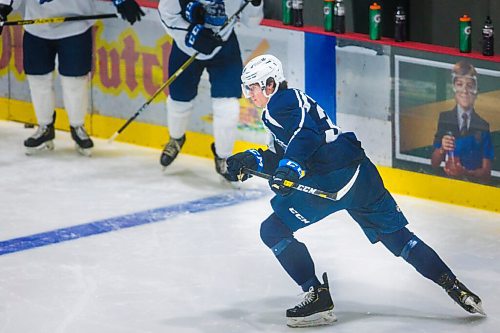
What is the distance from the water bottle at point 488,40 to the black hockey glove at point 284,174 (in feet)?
6.85

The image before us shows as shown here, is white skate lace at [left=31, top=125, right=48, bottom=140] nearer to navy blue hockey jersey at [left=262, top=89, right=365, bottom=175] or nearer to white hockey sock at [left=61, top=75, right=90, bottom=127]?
white hockey sock at [left=61, top=75, right=90, bottom=127]

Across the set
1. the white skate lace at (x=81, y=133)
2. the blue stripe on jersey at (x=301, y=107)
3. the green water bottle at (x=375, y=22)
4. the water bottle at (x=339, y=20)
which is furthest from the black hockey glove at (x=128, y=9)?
the blue stripe on jersey at (x=301, y=107)

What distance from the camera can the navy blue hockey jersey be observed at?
16.8ft

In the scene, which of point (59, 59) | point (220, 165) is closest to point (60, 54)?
point (59, 59)

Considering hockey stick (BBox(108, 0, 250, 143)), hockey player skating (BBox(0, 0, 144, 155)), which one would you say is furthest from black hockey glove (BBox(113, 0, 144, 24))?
hockey stick (BBox(108, 0, 250, 143))

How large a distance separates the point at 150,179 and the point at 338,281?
2.06m

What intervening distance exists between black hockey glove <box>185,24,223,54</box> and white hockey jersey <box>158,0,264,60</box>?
7 centimetres

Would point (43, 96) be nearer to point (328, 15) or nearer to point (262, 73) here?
point (328, 15)

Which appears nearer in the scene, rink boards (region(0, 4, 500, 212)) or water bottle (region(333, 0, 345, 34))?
rink boards (region(0, 4, 500, 212))

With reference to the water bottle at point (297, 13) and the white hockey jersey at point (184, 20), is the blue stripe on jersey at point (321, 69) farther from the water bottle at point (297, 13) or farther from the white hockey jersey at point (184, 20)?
the white hockey jersey at point (184, 20)

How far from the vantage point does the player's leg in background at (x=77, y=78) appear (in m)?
8.00

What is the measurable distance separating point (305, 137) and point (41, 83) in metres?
3.33

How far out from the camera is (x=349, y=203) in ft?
17.3

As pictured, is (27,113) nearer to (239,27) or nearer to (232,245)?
(239,27)
